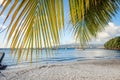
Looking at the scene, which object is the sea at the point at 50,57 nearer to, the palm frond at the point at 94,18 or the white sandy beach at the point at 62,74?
the palm frond at the point at 94,18

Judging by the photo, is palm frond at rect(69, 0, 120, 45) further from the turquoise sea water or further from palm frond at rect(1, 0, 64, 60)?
palm frond at rect(1, 0, 64, 60)

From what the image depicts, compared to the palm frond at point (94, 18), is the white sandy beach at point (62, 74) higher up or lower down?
lower down

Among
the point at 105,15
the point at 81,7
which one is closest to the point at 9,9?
the point at 81,7

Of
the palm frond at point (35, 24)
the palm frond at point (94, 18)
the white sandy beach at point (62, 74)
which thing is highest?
the palm frond at point (94, 18)

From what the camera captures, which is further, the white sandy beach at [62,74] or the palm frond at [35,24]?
the white sandy beach at [62,74]

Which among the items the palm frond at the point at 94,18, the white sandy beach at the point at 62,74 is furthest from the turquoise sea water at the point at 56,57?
the white sandy beach at the point at 62,74

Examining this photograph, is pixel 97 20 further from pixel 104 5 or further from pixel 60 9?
pixel 60 9

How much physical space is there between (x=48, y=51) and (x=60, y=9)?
20 cm

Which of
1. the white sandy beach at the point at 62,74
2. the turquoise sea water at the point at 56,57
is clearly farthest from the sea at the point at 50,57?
the white sandy beach at the point at 62,74

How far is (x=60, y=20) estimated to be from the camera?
922mm

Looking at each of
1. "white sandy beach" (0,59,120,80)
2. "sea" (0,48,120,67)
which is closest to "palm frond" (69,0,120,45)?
"sea" (0,48,120,67)

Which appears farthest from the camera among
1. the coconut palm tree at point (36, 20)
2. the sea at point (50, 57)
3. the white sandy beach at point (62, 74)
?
the white sandy beach at point (62, 74)

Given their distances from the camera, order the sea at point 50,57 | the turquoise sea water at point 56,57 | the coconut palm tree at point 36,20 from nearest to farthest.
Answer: the coconut palm tree at point 36,20
the sea at point 50,57
the turquoise sea water at point 56,57

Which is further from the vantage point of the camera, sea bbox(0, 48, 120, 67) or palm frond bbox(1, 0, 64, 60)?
sea bbox(0, 48, 120, 67)
